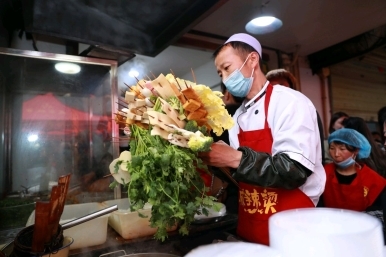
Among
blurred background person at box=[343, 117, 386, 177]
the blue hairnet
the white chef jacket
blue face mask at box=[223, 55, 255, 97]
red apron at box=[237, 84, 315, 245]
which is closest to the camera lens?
the white chef jacket

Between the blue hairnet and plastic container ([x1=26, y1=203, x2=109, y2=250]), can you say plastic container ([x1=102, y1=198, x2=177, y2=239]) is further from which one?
the blue hairnet

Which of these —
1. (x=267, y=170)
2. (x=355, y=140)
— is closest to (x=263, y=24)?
(x=355, y=140)

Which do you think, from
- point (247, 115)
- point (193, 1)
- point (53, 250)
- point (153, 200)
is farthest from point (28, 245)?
point (193, 1)

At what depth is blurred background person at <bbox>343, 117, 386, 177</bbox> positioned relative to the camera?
3838 millimetres

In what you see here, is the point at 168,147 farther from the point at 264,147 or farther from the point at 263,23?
the point at 263,23

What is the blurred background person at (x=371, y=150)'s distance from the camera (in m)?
3.84

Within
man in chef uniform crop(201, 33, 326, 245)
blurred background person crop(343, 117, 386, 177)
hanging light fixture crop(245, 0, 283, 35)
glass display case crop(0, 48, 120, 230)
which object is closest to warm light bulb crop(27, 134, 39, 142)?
glass display case crop(0, 48, 120, 230)

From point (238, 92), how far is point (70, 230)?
142 cm

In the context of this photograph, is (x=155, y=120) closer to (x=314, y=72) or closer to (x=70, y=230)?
(x=70, y=230)

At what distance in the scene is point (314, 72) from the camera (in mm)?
6547

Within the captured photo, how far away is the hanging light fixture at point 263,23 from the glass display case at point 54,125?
2.22m

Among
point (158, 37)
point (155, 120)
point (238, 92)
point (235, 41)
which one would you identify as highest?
point (158, 37)

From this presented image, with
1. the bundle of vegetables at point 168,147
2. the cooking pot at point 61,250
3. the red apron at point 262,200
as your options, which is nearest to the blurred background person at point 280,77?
the red apron at point 262,200

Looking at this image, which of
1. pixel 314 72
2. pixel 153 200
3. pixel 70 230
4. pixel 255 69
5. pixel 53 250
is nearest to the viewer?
pixel 153 200
